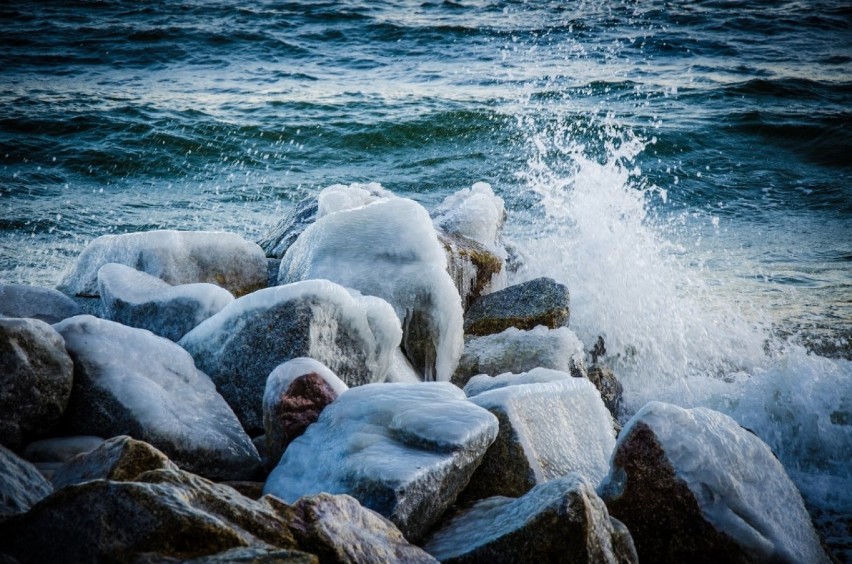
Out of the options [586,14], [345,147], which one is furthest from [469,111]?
[586,14]

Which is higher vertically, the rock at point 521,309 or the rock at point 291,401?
the rock at point 291,401

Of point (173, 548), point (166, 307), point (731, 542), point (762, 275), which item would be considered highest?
point (173, 548)

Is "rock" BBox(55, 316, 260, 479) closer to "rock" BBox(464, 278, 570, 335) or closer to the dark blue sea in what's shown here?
"rock" BBox(464, 278, 570, 335)

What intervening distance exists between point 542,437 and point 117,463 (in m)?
1.51

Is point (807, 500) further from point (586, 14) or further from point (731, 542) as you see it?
point (586, 14)

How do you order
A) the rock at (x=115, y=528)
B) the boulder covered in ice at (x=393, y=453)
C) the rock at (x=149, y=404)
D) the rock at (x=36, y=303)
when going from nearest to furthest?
1. the rock at (x=115, y=528)
2. the boulder covered in ice at (x=393, y=453)
3. the rock at (x=149, y=404)
4. the rock at (x=36, y=303)

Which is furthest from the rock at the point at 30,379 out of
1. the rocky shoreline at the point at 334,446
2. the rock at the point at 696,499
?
the rock at the point at 696,499

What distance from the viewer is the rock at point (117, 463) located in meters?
2.10

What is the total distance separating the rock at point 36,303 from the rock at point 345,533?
7.90 feet

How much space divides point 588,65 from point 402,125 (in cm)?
441

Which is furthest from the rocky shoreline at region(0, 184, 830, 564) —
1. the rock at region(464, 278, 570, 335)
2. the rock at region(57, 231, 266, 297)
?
the rock at region(464, 278, 570, 335)

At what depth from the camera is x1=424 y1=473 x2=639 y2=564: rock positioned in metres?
2.16

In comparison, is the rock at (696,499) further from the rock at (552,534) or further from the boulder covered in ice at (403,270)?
the boulder covered in ice at (403,270)

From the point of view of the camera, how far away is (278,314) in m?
3.17
